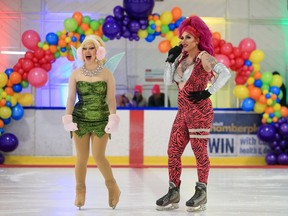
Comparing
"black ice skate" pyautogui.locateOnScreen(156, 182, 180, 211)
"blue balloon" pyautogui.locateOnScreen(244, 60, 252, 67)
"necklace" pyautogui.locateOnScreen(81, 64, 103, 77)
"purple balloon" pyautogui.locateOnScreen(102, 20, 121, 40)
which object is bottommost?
"black ice skate" pyautogui.locateOnScreen(156, 182, 180, 211)

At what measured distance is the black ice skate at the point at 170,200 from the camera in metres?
4.77

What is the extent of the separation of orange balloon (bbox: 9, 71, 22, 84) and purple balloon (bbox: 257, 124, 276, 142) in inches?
158

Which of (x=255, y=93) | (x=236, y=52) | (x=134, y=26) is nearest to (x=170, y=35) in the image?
(x=134, y=26)

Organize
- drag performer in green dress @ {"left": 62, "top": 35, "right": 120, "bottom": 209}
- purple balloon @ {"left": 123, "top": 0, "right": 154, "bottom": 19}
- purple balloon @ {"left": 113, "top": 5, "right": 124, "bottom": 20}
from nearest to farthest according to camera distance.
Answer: drag performer in green dress @ {"left": 62, "top": 35, "right": 120, "bottom": 209} → purple balloon @ {"left": 123, "top": 0, "right": 154, "bottom": 19} → purple balloon @ {"left": 113, "top": 5, "right": 124, "bottom": 20}

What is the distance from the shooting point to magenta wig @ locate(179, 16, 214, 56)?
4.85 meters

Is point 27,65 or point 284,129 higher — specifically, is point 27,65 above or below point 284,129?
above

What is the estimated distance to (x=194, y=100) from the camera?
15.6 feet

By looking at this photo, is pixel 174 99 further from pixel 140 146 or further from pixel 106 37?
pixel 106 37

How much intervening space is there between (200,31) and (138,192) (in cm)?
195

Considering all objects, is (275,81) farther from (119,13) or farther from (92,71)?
(92,71)

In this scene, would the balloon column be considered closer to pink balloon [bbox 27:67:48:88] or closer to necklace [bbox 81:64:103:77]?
pink balloon [bbox 27:67:48:88]

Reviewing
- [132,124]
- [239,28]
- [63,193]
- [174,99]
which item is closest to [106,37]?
[132,124]

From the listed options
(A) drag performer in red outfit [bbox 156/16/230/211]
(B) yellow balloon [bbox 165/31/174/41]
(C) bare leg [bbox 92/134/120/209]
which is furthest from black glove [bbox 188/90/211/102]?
(B) yellow balloon [bbox 165/31/174/41]

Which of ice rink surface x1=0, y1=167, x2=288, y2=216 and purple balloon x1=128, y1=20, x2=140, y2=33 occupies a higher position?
purple balloon x1=128, y1=20, x2=140, y2=33
